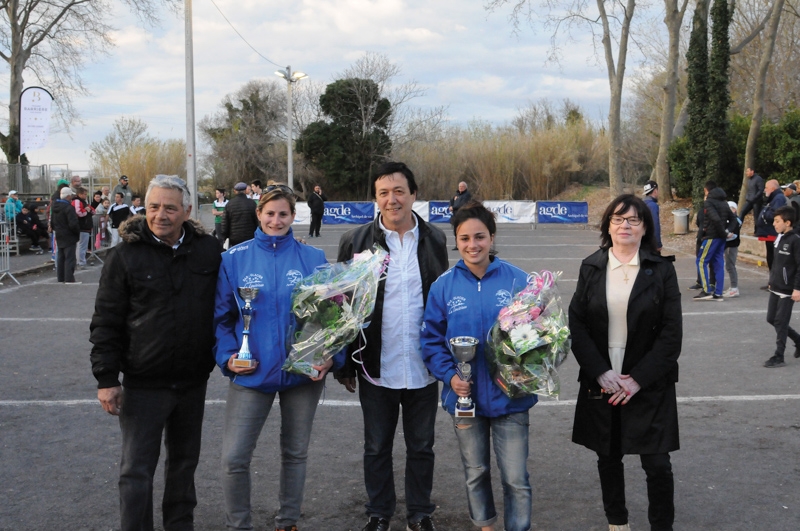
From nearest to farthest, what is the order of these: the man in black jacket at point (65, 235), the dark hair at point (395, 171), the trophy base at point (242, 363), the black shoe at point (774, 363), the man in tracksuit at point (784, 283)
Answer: the trophy base at point (242, 363) < the dark hair at point (395, 171) < the black shoe at point (774, 363) < the man in tracksuit at point (784, 283) < the man in black jacket at point (65, 235)

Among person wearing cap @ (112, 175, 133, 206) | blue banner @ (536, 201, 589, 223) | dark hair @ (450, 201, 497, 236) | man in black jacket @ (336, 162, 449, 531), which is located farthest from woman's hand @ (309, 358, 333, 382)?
blue banner @ (536, 201, 589, 223)

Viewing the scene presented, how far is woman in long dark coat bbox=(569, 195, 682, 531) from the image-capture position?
385 cm

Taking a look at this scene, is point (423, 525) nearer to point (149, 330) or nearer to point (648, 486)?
point (648, 486)

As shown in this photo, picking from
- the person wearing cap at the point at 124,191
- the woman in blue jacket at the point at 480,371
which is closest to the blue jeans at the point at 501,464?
the woman in blue jacket at the point at 480,371

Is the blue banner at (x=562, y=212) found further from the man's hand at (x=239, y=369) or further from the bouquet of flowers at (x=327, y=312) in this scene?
the man's hand at (x=239, y=369)

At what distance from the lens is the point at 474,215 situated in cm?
395

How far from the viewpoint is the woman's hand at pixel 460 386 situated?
3.70 m

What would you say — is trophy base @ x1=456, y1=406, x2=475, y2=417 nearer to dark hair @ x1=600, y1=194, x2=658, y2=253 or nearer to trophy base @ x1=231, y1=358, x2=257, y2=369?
trophy base @ x1=231, y1=358, x2=257, y2=369

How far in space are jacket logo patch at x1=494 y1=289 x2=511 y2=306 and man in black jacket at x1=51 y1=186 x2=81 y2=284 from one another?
42.9 ft

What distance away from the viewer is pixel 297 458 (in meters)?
3.99

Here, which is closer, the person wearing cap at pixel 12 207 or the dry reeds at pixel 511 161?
the person wearing cap at pixel 12 207

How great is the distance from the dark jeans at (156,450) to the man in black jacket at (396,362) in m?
0.89

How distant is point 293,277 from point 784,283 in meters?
6.68

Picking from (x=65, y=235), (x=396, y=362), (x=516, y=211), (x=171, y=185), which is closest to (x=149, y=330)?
(x=171, y=185)
